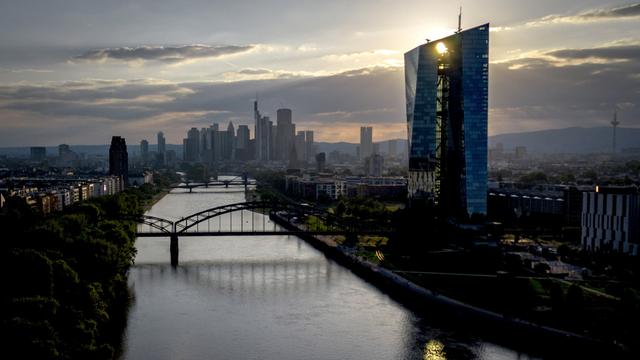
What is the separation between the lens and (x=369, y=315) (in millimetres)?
19047

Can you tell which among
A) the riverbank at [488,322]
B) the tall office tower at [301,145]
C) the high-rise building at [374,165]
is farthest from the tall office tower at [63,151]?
the riverbank at [488,322]

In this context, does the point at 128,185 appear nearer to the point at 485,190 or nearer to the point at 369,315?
the point at 485,190

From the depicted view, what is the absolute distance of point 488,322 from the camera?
1789 cm

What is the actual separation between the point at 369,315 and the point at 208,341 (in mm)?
4452

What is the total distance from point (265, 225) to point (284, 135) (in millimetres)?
123979

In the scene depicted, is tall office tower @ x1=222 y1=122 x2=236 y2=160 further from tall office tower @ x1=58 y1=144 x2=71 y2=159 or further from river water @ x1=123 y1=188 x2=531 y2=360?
river water @ x1=123 y1=188 x2=531 y2=360

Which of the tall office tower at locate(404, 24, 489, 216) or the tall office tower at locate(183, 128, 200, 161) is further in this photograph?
the tall office tower at locate(183, 128, 200, 161)

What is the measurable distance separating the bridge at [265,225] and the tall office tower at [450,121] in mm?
3210

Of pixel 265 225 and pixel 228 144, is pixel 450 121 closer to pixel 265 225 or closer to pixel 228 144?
pixel 265 225

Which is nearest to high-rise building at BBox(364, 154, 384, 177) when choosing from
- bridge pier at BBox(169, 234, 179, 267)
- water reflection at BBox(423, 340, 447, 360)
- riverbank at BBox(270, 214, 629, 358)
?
bridge pier at BBox(169, 234, 179, 267)

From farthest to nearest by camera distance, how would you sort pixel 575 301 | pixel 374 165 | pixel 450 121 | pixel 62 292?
pixel 374 165, pixel 450 121, pixel 575 301, pixel 62 292

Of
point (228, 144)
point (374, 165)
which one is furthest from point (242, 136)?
point (374, 165)

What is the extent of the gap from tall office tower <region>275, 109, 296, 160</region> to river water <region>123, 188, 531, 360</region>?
134m

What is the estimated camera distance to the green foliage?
1219 centimetres
